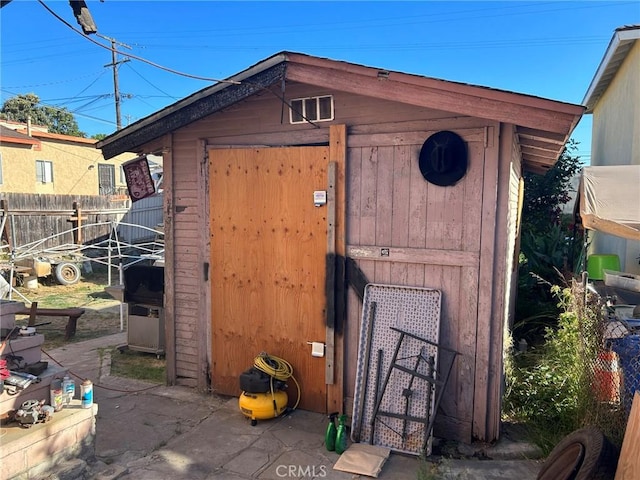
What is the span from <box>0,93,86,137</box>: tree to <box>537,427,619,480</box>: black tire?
4294 centimetres

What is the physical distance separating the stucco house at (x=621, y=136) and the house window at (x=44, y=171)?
1947cm

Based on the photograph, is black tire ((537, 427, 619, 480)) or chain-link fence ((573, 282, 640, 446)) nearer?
black tire ((537, 427, 619, 480))

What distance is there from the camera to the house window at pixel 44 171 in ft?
61.3

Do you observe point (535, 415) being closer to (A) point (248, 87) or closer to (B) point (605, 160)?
(A) point (248, 87)

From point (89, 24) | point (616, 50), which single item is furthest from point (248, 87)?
point (616, 50)

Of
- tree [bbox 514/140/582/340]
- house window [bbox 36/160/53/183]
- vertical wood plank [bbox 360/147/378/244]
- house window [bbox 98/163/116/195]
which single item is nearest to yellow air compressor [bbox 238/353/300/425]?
vertical wood plank [bbox 360/147/378/244]

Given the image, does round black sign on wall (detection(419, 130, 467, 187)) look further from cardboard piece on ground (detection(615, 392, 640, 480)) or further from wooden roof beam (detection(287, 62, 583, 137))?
cardboard piece on ground (detection(615, 392, 640, 480))

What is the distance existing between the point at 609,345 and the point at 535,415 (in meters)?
0.96

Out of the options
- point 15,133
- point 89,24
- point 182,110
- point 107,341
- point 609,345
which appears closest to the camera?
point 89,24

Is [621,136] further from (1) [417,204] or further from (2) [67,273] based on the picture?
(2) [67,273]

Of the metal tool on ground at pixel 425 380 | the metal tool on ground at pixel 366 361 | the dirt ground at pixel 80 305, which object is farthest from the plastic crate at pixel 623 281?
the dirt ground at pixel 80 305

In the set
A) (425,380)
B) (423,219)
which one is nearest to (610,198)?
(423,219)

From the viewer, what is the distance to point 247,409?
4074mm

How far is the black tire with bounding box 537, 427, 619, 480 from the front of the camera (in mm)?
2529
